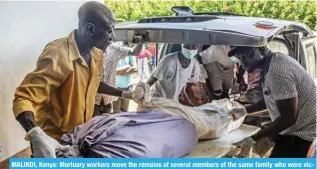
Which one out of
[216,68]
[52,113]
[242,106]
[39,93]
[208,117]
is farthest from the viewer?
[216,68]

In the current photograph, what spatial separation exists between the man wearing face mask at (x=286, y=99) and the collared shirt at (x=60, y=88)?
0.67m

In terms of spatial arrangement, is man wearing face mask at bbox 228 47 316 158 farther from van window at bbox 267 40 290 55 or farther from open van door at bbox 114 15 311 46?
van window at bbox 267 40 290 55

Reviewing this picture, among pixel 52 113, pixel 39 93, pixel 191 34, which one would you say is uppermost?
pixel 191 34

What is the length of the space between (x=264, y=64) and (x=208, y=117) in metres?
0.42

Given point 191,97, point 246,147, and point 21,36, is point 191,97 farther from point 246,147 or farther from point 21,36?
point 21,36

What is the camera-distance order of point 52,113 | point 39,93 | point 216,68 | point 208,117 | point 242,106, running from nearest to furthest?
point 39,93
point 52,113
point 208,117
point 242,106
point 216,68

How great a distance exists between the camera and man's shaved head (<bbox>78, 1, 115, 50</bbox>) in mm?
1532

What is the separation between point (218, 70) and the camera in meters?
2.33

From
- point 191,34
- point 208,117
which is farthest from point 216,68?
point 191,34

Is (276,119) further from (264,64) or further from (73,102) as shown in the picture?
(73,102)

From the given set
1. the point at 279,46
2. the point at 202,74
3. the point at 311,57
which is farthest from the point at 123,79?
the point at 311,57

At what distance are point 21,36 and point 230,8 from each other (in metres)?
1.04

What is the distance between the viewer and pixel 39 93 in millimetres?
1398

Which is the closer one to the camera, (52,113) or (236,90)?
(52,113)
